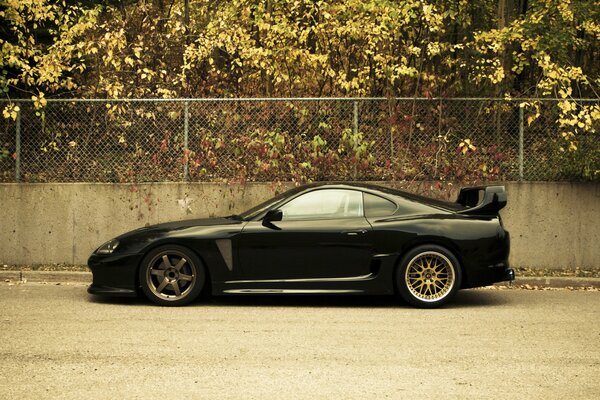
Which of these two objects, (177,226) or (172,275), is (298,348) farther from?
(177,226)

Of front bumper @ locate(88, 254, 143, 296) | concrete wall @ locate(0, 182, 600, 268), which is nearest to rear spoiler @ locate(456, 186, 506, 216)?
concrete wall @ locate(0, 182, 600, 268)

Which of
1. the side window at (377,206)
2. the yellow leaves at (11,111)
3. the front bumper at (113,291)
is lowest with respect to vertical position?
the front bumper at (113,291)

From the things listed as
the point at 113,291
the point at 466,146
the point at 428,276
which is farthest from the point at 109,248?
Result: the point at 466,146

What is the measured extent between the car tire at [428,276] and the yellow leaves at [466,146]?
3910 millimetres

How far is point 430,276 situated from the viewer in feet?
33.5

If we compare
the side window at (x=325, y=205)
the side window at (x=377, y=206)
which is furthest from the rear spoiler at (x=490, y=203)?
the side window at (x=325, y=205)

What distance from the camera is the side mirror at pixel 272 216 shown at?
10109mm

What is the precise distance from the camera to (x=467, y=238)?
10.1m

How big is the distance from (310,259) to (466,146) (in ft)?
15.4

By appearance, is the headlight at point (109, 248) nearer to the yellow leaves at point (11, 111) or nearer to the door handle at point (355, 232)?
the door handle at point (355, 232)

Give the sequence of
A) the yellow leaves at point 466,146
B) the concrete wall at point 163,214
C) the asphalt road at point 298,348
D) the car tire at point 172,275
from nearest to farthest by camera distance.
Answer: the asphalt road at point 298,348 < the car tire at point 172,275 < the concrete wall at point 163,214 < the yellow leaves at point 466,146

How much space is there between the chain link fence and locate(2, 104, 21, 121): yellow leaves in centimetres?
26

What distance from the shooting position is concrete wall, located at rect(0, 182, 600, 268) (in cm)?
1336

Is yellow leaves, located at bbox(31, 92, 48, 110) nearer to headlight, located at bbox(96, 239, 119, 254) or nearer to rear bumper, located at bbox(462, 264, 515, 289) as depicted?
headlight, located at bbox(96, 239, 119, 254)
